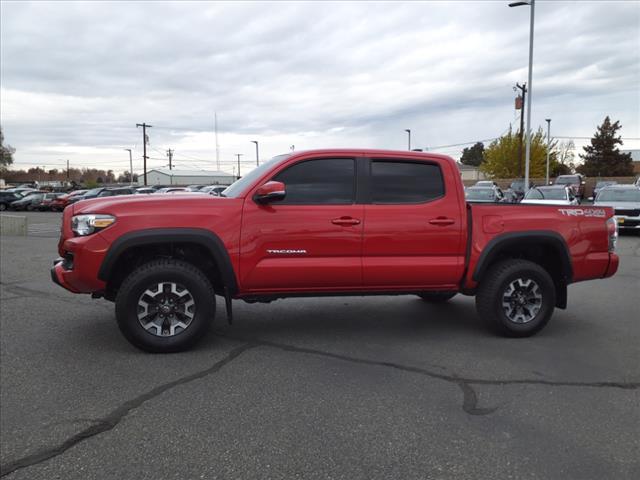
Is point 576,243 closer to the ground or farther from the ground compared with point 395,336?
farther from the ground

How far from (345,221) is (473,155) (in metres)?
127

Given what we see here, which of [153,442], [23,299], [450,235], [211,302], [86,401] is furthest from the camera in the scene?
[23,299]

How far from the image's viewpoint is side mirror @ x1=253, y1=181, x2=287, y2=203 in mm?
4535

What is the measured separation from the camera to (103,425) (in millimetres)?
3330

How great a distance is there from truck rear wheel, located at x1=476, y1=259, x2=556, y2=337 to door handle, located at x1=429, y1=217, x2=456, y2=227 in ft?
2.47

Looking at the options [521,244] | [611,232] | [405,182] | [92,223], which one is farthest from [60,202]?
[611,232]

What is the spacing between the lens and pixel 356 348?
16.3ft

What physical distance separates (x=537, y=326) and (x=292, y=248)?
272cm

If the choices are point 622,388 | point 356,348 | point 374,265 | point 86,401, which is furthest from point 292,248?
point 622,388

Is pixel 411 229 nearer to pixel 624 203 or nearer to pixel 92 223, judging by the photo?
pixel 92 223

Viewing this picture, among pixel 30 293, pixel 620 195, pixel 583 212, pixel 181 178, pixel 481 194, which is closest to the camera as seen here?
pixel 583 212

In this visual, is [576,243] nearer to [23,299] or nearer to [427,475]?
[427,475]

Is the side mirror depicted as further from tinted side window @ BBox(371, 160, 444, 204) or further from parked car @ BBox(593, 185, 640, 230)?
parked car @ BBox(593, 185, 640, 230)

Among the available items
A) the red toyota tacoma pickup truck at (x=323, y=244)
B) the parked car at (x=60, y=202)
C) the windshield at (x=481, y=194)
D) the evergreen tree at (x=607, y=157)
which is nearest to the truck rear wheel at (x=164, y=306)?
the red toyota tacoma pickup truck at (x=323, y=244)
